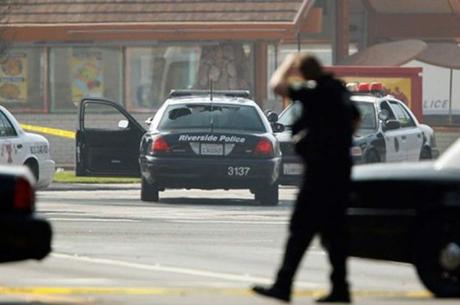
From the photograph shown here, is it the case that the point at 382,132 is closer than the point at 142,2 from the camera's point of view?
Yes

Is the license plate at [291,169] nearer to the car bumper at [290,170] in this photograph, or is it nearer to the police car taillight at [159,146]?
the car bumper at [290,170]

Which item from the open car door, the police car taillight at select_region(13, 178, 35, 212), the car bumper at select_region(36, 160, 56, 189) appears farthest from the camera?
the open car door

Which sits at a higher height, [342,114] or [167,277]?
[342,114]

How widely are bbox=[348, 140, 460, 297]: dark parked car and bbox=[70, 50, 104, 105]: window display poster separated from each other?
2964 cm

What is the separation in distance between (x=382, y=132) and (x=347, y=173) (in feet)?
57.6

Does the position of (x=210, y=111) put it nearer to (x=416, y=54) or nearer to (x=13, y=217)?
(x=13, y=217)

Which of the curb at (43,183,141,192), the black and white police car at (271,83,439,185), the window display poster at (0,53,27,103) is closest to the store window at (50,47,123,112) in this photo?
the window display poster at (0,53,27,103)

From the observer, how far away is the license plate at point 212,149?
25.5 meters

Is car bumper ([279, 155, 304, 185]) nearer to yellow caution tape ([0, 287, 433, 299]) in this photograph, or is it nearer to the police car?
the police car

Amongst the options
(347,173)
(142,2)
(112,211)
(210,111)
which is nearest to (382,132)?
(210,111)

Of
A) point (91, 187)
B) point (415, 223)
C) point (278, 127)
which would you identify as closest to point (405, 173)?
point (415, 223)

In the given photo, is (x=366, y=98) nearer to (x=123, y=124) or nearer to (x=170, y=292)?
(x=123, y=124)

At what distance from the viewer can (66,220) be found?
71.5 feet

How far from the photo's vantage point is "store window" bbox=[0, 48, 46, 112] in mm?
42500
